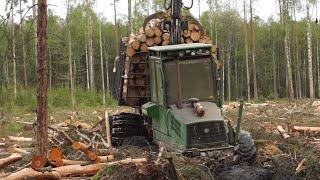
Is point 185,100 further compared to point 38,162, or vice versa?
point 185,100

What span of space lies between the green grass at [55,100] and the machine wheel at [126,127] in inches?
451

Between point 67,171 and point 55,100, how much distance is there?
22887 mm

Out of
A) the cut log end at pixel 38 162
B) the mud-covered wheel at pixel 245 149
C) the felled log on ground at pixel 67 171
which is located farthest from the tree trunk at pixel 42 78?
the mud-covered wheel at pixel 245 149

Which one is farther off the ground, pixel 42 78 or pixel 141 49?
pixel 141 49

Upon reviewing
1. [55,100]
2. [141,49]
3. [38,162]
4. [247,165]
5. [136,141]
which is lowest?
[247,165]

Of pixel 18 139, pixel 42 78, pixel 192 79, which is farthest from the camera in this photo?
pixel 18 139

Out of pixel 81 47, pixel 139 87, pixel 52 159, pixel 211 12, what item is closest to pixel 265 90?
pixel 211 12

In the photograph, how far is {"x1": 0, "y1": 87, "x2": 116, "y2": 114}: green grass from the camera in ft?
86.8

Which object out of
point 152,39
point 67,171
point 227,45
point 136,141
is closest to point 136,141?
point 136,141

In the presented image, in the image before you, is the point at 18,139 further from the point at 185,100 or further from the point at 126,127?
the point at 185,100

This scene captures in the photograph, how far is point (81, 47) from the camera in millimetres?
61219

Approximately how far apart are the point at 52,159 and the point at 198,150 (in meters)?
2.78

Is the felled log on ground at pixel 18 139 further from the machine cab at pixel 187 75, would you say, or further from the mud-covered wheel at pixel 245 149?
the mud-covered wheel at pixel 245 149

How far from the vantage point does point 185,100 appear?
1098 cm
